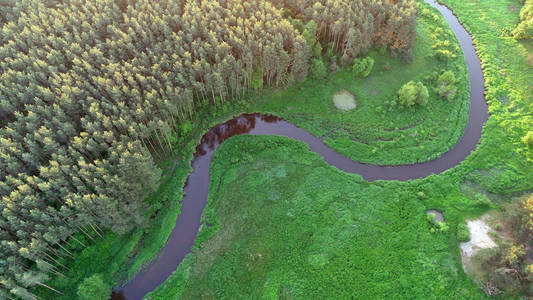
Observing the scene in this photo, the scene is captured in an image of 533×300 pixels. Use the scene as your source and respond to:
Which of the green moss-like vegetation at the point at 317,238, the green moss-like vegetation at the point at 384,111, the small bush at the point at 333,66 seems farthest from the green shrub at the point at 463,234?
the small bush at the point at 333,66

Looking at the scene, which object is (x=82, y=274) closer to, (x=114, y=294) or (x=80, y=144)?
(x=114, y=294)

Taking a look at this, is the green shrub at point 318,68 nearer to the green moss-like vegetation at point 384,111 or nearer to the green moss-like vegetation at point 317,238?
the green moss-like vegetation at point 384,111

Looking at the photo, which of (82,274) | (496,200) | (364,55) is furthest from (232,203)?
(364,55)

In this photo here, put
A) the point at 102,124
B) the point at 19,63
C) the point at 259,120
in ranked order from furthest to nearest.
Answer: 1. the point at 259,120
2. the point at 19,63
3. the point at 102,124

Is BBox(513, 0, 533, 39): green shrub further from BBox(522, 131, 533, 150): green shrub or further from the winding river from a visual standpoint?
BBox(522, 131, 533, 150): green shrub

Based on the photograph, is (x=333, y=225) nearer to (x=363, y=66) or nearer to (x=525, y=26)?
(x=363, y=66)

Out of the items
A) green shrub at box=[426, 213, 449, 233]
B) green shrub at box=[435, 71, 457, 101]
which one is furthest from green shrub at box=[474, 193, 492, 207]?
green shrub at box=[435, 71, 457, 101]

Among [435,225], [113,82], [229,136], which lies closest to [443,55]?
[435,225]
